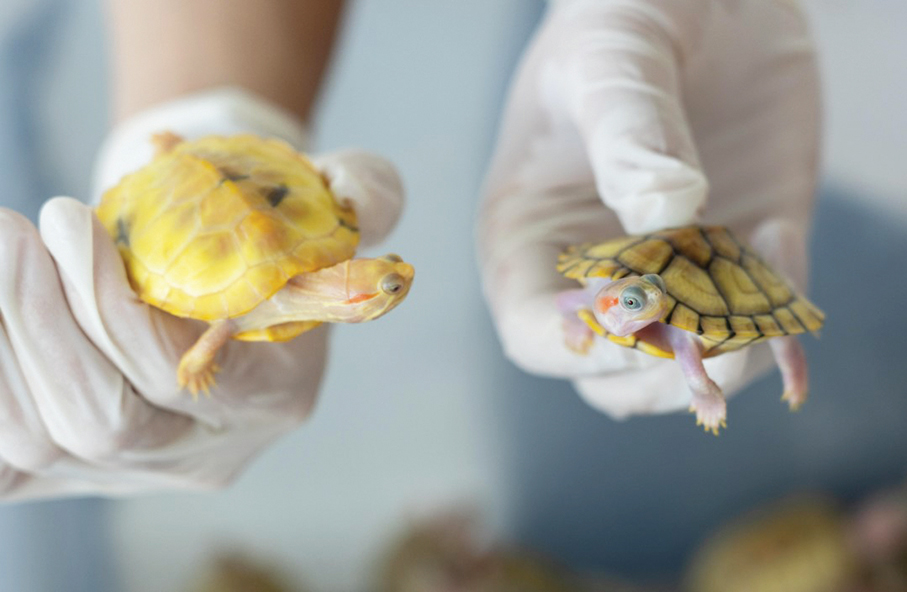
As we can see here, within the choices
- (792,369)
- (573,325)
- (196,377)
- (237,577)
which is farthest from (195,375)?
(237,577)

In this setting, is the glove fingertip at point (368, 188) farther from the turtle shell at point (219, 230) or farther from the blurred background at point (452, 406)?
the blurred background at point (452, 406)

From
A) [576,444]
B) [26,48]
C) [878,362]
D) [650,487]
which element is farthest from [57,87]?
[878,362]

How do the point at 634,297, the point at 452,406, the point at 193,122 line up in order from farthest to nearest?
1. the point at 452,406
2. the point at 193,122
3. the point at 634,297

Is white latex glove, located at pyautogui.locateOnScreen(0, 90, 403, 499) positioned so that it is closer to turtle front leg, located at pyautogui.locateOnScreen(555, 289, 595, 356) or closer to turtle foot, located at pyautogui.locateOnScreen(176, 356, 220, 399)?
turtle foot, located at pyautogui.locateOnScreen(176, 356, 220, 399)

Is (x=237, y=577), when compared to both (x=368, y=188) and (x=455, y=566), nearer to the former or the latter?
(x=455, y=566)

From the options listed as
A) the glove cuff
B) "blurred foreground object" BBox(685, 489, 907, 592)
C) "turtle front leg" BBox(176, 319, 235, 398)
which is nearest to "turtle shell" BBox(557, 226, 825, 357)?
"turtle front leg" BBox(176, 319, 235, 398)

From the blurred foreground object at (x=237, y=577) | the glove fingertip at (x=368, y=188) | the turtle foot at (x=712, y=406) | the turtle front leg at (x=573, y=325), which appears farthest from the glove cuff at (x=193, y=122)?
the blurred foreground object at (x=237, y=577)

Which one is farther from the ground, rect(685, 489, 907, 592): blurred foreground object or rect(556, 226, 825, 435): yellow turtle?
rect(556, 226, 825, 435): yellow turtle
